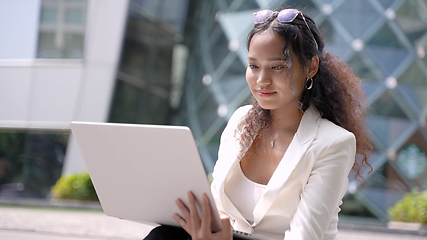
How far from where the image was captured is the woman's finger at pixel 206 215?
1397 millimetres

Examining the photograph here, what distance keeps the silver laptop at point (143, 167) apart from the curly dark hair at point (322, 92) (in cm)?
63

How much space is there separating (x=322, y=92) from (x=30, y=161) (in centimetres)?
964

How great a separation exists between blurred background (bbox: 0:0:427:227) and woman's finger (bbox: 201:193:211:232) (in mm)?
6944

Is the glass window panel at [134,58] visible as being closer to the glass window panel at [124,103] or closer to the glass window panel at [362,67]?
the glass window panel at [124,103]

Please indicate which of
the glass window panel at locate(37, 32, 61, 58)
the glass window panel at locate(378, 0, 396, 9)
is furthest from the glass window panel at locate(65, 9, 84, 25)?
the glass window panel at locate(378, 0, 396, 9)

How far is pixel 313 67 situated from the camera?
6.14 feet

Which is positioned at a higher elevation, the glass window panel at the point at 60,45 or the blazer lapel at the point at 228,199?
the glass window panel at the point at 60,45

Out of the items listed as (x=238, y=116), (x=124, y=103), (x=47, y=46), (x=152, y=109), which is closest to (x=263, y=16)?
(x=238, y=116)

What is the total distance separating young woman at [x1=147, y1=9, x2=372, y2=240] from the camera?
1610mm

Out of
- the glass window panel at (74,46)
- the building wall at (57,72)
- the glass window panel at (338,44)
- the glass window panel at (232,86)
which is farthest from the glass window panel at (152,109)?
the glass window panel at (338,44)

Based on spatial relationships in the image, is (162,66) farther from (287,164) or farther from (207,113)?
(287,164)

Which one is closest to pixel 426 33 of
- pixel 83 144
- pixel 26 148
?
pixel 83 144

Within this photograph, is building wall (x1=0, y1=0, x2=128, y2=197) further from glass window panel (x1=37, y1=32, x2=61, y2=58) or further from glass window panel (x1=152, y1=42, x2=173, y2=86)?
glass window panel (x1=152, y1=42, x2=173, y2=86)

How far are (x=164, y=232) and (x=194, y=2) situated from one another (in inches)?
399
